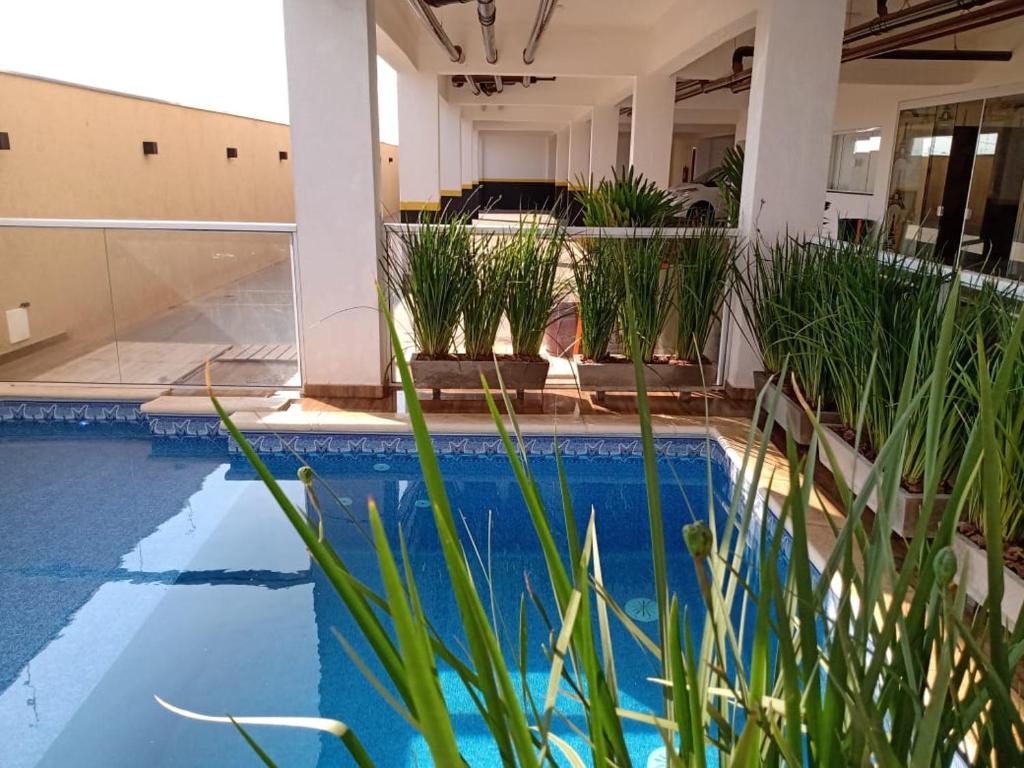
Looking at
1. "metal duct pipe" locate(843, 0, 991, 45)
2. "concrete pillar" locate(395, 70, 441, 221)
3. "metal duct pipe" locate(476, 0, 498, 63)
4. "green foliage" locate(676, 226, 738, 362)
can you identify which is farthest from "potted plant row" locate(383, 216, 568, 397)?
"concrete pillar" locate(395, 70, 441, 221)

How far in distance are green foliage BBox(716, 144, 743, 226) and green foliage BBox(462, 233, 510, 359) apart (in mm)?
1673

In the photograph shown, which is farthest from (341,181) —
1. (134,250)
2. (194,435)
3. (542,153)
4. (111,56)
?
(542,153)

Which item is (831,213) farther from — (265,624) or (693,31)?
(265,624)

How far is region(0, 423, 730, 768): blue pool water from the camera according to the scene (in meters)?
2.61

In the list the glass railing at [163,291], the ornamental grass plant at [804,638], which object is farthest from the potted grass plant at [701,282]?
the ornamental grass plant at [804,638]

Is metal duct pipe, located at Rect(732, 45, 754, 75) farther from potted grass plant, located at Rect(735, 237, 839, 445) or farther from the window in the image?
potted grass plant, located at Rect(735, 237, 839, 445)

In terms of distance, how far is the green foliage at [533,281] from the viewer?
5012 mm

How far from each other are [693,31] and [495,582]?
18.1 ft

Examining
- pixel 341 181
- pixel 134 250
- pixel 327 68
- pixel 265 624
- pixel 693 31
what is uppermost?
pixel 693 31

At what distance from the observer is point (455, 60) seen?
9547 mm

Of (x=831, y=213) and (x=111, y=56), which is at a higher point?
(x=111, y=56)

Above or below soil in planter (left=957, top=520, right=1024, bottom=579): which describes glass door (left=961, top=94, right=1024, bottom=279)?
above

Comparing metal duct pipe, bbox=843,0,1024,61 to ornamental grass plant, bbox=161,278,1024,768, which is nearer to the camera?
ornamental grass plant, bbox=161,278,1024,768

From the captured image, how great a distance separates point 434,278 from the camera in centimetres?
502
